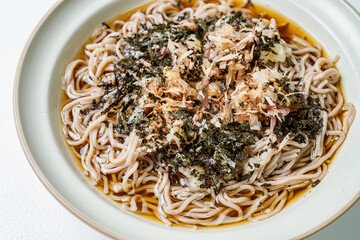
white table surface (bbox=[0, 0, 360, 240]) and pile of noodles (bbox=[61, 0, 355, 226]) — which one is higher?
pile of noodles (bbox=[61, 0, 355, 226])

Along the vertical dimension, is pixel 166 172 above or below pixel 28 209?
A: above

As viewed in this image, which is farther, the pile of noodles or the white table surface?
the white table surface

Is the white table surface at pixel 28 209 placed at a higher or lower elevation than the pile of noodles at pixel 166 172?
lower

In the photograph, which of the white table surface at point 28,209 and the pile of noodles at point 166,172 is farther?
the white table surface at point 28,209

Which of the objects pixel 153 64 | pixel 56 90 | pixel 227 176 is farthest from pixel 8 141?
pixel 227 176

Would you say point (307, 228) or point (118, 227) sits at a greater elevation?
point (307, 228)

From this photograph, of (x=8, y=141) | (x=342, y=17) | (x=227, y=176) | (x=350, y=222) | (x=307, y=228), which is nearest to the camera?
(x=307, y=228)

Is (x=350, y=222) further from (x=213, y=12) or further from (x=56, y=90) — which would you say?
(x=56, y=90)

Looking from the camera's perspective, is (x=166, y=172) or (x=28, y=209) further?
(x=28, y=209)
